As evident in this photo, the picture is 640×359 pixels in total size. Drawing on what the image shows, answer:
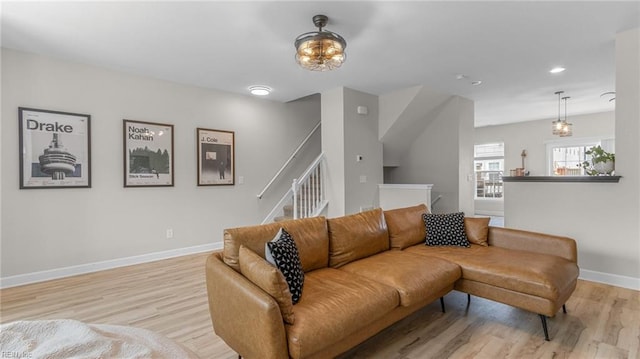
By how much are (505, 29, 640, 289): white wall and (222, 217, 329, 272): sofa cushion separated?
2.97m

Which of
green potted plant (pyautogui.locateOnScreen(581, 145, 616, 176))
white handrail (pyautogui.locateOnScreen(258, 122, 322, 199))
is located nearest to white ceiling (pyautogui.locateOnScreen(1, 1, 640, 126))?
green potted plant (pyautogui.locateOnScreen(581, 145, 616, 176))

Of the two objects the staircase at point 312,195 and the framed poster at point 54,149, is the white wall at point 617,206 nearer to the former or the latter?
the staircase at point 312,195

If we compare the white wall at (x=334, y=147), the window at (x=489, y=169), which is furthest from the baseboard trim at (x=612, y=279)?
the window at (x=489, y=169)

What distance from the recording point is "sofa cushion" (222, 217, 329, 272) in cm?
199

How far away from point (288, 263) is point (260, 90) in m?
3.49

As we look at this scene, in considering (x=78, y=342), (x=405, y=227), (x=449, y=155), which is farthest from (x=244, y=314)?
(x=449, y=155)

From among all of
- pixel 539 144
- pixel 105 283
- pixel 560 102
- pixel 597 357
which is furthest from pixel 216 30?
pixel 539 144

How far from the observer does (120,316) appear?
8.60ft

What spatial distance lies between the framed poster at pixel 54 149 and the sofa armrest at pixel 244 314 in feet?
9.20

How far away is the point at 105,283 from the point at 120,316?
1041 millimetres

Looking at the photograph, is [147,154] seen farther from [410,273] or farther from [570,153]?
[570,153]

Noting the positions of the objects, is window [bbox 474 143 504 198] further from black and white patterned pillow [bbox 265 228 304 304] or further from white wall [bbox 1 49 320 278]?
black and white patterned pillow [bbox 265 228 304 304]

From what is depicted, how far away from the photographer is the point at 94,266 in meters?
3.82

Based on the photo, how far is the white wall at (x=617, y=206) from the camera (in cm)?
309
